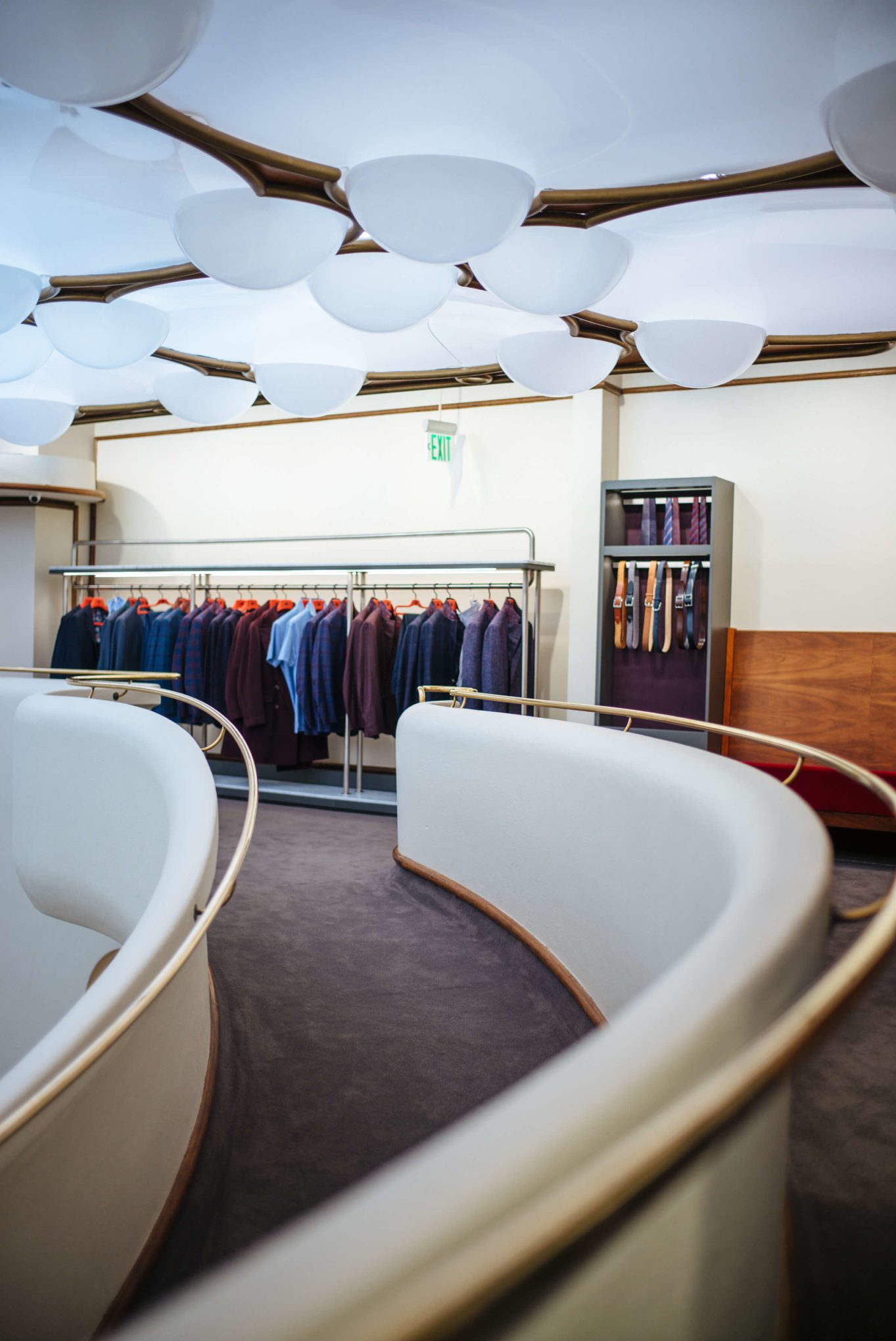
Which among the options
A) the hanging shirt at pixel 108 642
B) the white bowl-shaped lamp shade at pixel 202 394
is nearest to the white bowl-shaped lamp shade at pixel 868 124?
the white bowl-shaped lamp shade at pixel 202 394

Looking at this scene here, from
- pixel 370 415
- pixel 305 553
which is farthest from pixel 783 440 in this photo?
pixel 305 553

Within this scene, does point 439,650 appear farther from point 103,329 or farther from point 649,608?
point 103,329

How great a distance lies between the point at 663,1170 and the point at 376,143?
2956mm

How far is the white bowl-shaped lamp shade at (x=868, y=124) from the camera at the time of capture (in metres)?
2.22

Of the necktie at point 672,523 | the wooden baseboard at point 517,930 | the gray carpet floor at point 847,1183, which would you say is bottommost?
the gray carpet floor at point 847,1183

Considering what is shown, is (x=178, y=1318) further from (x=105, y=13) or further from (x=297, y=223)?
(x=297, y=223)

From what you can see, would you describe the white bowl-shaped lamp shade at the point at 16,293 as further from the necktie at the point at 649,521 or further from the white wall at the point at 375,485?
the necktie at the point at 649,521

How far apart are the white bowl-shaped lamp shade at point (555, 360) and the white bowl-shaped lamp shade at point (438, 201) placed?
1.31m

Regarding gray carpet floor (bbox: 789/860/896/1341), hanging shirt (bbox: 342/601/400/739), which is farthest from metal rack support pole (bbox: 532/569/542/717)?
gray carpet floor (bbox: 789/860/896/1341)

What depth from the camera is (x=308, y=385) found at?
4316 millimetres

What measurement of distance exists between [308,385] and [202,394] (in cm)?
65

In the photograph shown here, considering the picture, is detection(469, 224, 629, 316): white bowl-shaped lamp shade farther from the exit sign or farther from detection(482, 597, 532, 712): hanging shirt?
the exit sign

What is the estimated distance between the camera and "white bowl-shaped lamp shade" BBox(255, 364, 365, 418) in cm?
425

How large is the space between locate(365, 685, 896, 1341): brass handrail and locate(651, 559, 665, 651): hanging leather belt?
5.12 m
